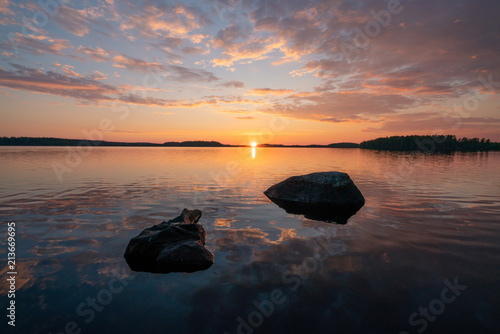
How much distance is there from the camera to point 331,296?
466 centimetres

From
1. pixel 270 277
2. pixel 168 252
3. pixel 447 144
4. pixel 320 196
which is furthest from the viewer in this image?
pixel 447 144

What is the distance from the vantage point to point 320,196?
13.1m

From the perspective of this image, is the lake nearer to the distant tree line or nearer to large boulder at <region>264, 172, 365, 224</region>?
large boulder at <region>264, 172, 365, 224</region>

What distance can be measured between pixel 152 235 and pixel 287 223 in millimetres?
5150

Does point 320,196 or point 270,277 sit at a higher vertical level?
point 320,196

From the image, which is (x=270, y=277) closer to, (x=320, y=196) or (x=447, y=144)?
(x=320, y=196)

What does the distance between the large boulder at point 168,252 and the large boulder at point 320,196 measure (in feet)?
19.9

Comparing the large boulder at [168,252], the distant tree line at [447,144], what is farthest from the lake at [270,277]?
the distant tree line at [447,144]

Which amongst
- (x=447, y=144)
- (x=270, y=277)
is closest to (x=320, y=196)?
(x=270, y=277)

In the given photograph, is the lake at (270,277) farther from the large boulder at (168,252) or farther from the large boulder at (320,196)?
the large boulder at (320,196)

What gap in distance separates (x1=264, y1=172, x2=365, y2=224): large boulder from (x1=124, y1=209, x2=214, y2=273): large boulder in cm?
606

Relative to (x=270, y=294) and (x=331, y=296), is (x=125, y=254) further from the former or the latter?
(x=331, y=296)

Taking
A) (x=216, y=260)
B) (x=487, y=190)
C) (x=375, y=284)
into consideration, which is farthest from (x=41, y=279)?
(x=487, y=190)

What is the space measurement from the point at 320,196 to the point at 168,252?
928 centimetres
